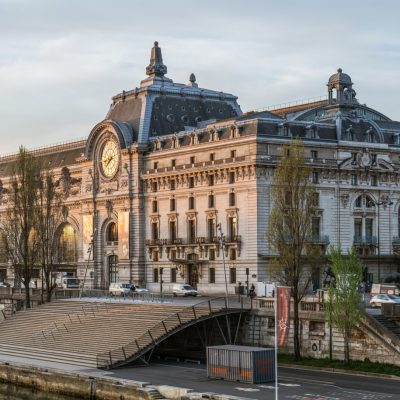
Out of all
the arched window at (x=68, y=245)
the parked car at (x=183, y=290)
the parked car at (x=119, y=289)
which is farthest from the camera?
the arched window at (x=68, y=245)

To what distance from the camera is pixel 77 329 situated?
289 feet

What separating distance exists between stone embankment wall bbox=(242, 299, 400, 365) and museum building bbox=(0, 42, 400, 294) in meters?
22.1

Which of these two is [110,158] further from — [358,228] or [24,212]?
[358,228]

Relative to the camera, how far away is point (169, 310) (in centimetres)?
8475

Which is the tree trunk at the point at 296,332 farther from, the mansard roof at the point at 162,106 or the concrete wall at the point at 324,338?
the mansard roof at the point at 162,106

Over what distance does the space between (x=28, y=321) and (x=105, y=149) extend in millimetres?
42899

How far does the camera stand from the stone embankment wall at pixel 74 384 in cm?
6512

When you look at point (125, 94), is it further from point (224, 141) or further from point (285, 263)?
point (285, 263)

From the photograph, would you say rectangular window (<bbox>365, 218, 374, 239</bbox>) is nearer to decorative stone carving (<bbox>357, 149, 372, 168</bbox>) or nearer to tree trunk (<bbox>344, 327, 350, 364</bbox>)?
decorative stone carving (<bbox>357, 149, 372, 168</bbox>)

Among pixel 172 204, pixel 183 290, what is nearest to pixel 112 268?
pixel 172 204

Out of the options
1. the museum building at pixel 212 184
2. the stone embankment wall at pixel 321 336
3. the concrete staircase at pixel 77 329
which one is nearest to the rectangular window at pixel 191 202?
the museum building at pixel 212 184

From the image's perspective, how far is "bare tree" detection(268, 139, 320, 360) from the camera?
78.6 m

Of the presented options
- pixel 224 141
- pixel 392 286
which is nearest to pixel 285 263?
pixel 392 286

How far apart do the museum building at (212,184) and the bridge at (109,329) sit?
17539mm
